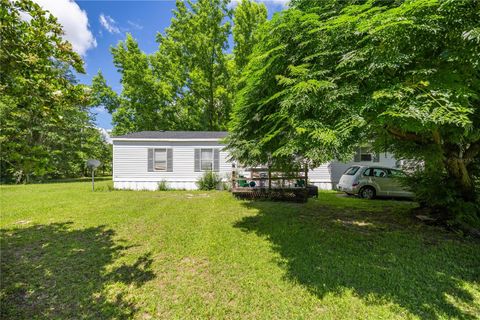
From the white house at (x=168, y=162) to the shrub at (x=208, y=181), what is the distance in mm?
344

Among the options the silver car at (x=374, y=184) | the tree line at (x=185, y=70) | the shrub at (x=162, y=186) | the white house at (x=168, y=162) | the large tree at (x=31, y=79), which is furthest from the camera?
the tree line at (x=185, y=70)

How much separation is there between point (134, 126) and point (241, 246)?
1870cm

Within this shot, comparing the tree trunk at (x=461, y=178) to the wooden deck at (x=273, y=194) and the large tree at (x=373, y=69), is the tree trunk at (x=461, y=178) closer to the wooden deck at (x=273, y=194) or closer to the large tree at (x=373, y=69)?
the large tree at (x=373, y=69)

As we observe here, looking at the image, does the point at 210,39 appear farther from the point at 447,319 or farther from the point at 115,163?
the point at 447,319

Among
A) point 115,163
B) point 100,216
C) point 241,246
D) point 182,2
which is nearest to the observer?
point 241,246

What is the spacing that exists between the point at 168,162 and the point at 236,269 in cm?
1010

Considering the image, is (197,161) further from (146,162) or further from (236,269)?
(236,269)

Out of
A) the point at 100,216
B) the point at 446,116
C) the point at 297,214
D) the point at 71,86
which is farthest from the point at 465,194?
the point at 100,216

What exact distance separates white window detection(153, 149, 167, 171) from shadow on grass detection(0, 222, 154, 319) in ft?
24.9

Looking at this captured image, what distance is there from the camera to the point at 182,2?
19.8m

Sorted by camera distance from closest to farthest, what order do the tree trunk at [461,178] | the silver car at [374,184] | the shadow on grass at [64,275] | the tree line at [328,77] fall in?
the tree line at [328,77], the shadow on grass at [64,275], the tree trunk at [461,178], the silver car at [374,184]

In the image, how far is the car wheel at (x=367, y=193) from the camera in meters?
10.1

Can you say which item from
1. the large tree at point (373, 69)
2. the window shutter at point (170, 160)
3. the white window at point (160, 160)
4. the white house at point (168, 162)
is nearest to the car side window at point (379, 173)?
the white house at point (168, 162)

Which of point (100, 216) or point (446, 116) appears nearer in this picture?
point (446, 116)
